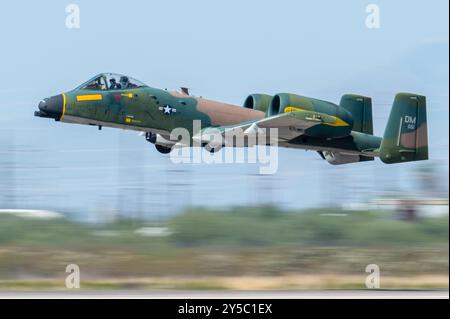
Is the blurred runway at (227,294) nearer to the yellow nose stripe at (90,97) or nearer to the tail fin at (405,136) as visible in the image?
the tail fin at (405,136)

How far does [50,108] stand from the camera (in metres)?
23.8

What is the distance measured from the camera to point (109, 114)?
80.2 ft

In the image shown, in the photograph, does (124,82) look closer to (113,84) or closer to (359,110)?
(113,84)

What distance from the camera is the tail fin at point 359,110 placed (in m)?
26.9

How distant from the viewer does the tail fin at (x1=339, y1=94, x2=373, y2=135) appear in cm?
2688

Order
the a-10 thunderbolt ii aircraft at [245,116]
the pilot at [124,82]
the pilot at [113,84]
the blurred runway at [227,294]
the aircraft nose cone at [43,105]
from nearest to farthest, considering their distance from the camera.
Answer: the blurred runway at [227,294]
the aircraft nose cone at [43,105]
the a-10 thunderbolt ii aircraft at [245,116]
the pilot at [113,84]
the pilot at [124,82]

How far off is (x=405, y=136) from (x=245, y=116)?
3.72m

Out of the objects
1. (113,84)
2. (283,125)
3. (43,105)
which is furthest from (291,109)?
(43,105)

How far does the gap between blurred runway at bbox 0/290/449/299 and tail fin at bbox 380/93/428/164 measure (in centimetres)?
393

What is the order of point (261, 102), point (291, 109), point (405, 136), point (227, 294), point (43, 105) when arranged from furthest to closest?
point (261, 102), point (405, 136), point (291, 109), point (43, 105), point (227, 294)

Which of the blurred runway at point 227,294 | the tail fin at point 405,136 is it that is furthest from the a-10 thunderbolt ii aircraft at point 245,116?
the blurred runway at point 227,294
